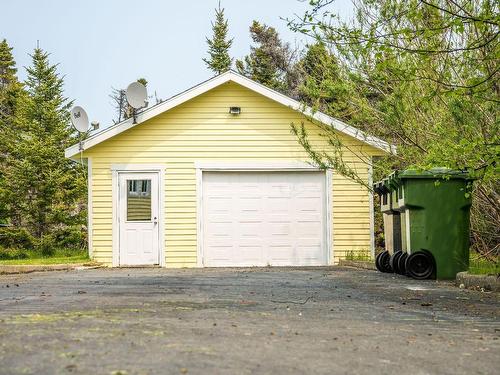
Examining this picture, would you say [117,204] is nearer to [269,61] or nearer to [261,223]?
[261,223]

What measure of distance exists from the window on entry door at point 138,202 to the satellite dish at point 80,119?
6.16 feet

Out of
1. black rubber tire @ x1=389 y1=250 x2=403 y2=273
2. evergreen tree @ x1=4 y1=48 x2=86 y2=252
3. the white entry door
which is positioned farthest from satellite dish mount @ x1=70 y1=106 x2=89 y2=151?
black rubber tire @ x1=389 y1=250 x2=403 y2=273

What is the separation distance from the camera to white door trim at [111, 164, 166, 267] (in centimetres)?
1773

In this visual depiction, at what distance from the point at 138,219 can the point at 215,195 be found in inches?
73.5

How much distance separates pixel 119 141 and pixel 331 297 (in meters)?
10.6

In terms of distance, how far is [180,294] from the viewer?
8.49 meters

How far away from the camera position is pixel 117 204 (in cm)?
1781

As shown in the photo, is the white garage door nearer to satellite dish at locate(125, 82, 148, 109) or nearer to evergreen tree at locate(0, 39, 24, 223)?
satellite dish at locate(125, 82, 148, 109)

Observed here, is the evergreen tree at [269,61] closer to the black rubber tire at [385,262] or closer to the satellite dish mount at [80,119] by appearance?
the satellite dish mount at [80,119]

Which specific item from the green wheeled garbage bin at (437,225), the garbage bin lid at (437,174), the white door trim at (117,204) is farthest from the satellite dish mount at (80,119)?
the green wheeled garbage bin at (437,225)

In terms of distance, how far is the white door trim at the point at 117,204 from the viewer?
17.7 metres

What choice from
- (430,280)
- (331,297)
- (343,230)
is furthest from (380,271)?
(331,297)

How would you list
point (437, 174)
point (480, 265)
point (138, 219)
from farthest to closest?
1. point (138, 219)
2. point (480, 265)
3. point (437, 174)

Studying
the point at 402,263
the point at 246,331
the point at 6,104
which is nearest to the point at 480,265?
the point at 402,263
